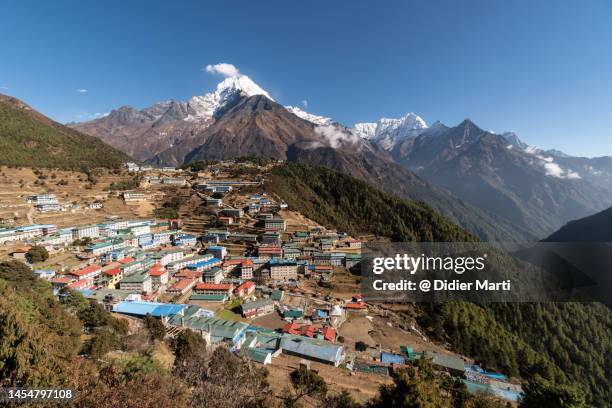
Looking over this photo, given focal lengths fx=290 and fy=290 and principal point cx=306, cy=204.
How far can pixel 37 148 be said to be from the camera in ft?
263

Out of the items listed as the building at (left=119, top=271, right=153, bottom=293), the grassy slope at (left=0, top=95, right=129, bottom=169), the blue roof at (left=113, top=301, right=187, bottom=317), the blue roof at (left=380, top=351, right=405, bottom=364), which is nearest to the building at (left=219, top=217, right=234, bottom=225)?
the building at (left=119, top=271, right=153, bottom=293)

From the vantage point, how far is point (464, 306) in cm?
4884

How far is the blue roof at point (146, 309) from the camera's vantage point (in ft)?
95.8

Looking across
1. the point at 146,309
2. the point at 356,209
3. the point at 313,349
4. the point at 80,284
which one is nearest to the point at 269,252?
the point at 146,309

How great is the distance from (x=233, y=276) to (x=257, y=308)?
12988 mm

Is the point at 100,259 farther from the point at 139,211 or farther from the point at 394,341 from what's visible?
the point at 394,341

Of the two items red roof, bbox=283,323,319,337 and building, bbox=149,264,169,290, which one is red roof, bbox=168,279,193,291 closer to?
building, bbox=149,264,169,290

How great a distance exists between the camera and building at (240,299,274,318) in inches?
1446

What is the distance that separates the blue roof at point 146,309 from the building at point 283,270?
63.9 ft

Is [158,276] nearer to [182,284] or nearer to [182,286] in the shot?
[182,284]

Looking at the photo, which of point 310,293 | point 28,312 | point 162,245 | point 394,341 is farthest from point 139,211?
point 394,341

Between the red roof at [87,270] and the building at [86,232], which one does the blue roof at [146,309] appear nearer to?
the red roof at [87,270]

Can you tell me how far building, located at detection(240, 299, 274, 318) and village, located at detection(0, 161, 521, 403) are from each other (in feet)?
0.46

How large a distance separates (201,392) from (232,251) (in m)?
46.5
